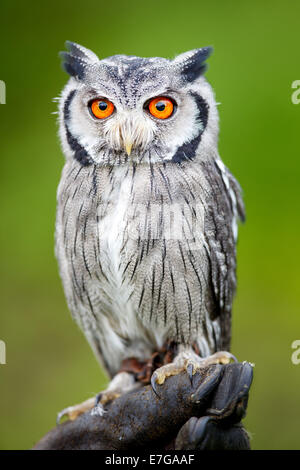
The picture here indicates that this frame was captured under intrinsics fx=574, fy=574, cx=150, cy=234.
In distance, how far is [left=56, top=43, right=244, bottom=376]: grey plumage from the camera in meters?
1.36

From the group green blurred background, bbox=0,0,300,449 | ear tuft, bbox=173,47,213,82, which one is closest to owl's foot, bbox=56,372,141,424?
green blurred background, bbox=0,0,300,449

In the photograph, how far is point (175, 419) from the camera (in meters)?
1.36

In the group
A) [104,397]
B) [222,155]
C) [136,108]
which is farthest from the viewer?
[222,155]

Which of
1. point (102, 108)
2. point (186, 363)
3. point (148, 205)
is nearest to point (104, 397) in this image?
point (186, 363)

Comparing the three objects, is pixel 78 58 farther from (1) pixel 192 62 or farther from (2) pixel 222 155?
(2) pixel 222 155

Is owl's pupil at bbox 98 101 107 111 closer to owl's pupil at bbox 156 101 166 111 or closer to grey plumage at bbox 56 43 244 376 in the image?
grey plumage at bbox 56 43 244 376

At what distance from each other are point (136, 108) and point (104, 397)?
2.81ft

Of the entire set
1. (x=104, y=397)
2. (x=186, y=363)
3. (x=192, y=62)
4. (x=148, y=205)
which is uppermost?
(x=192, y=62)

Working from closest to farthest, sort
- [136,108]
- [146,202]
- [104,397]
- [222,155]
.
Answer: [136,108] → [146,202] → [104,397] → [222,155]

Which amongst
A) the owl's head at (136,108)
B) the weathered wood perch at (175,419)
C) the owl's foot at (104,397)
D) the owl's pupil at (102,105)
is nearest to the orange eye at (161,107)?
the owl's head at (136,108)

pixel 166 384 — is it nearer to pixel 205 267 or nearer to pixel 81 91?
pixel 205 267

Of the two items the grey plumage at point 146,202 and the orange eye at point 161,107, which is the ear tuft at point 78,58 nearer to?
the grey plumage at point 146,202

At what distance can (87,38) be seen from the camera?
222cm
